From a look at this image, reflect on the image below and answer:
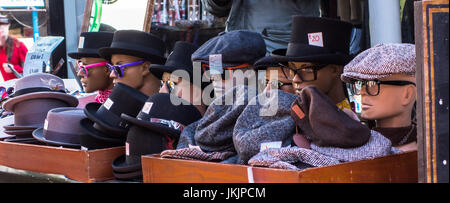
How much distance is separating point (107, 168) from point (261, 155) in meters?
1.20

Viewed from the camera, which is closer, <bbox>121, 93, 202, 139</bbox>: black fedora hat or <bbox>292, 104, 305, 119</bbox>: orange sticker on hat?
<bbox>292, 104, 305, 119</bbox>: orange sticker on hat

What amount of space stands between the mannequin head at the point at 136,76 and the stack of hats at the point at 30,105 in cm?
49

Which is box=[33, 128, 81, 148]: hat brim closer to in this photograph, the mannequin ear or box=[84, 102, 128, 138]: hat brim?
box=[84, 102, 128, 138]: hat brim

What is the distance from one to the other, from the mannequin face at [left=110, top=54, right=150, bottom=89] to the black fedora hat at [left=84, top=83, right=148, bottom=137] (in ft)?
1.64

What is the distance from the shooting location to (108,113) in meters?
3.22

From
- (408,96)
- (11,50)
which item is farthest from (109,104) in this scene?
(11,50)

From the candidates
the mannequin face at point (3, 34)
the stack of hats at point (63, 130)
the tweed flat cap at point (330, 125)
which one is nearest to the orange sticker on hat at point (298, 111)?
the tweed flat cap at point (330, 125)

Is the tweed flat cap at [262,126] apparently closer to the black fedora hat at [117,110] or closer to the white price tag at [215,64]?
the white price tag at [215,64]

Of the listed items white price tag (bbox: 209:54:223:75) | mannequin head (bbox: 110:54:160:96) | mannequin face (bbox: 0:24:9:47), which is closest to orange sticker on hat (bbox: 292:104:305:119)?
white price tag (bbox: 209:54:223:75)

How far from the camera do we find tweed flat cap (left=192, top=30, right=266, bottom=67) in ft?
9.96

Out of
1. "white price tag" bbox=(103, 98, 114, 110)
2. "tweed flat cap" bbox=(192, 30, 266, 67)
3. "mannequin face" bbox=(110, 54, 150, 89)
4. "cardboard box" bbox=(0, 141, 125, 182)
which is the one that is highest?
"tweed flat cap" bbox=(192, 30, 266, 67)

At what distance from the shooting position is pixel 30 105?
154 inches

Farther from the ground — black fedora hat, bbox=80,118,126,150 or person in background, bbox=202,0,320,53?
person in background, bbox=202,0,320,53

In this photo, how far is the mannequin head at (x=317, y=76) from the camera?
283 cm
